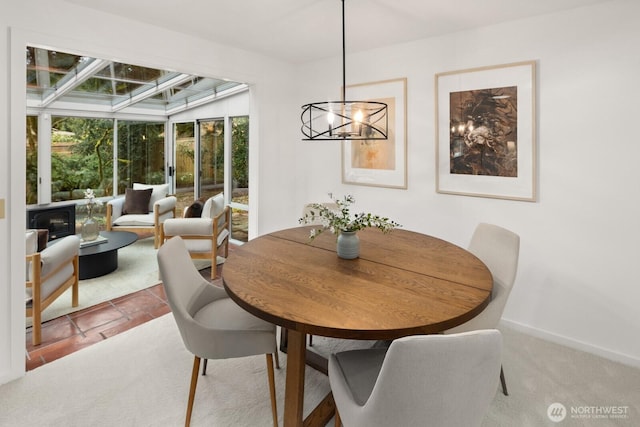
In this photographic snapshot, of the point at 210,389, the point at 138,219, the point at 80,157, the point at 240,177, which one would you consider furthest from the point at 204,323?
the point at 80,157

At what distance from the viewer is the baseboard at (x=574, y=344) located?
244 centimetres

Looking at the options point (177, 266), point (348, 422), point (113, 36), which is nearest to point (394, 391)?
point (348, 422)

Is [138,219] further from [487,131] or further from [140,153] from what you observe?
[487,131]

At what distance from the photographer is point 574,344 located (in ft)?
8.64

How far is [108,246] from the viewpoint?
4152 mm

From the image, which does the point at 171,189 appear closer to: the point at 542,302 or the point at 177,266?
the point at 177,266

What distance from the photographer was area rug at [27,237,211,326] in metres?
3.33

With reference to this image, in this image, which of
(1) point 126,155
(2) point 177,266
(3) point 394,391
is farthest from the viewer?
(1) point 126,155

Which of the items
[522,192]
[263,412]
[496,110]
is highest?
[496,110]

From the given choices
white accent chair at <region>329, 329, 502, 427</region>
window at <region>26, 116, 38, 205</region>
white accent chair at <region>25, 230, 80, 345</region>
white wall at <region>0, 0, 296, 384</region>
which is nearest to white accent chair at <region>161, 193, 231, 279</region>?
white accent chair at <region>25, 230, 80, 345</region>

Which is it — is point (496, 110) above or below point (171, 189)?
above

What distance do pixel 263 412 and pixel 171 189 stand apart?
20.2 feet

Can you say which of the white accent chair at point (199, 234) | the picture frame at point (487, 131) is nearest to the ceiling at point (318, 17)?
the picture frame at point (487, 131)

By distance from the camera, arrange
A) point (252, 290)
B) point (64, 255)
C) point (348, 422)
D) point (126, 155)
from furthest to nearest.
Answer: point (126, 155) → point (64, 255) → point (252, 290) → point (348, 422)
